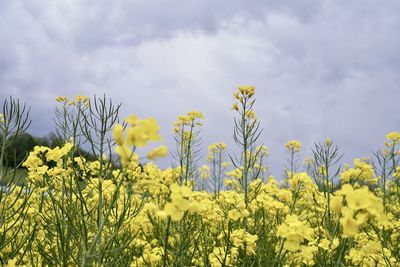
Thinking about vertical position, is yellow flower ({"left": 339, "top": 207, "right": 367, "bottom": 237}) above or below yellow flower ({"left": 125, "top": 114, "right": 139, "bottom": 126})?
below

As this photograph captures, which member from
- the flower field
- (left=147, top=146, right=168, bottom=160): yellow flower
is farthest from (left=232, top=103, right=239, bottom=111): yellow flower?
(left=147, top=146, right=168, bottom=160): yellow flower

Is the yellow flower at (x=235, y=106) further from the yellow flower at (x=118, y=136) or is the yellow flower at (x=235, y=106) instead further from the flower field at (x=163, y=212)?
the yellow flower at (x=118, y=136)

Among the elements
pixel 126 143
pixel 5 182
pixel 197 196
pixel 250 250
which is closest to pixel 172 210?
pixel 126 143

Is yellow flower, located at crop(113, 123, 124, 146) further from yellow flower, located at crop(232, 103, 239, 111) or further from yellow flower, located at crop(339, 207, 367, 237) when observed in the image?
yellow flower, located at crop(232, 103, 239, 111)

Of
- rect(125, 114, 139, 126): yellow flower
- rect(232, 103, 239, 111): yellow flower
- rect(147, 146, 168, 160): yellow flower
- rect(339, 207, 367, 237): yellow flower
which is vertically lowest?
rect(339, 207, 367, 237): yellow flower

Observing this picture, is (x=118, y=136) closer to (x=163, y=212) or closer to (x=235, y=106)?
(x=163, y=212)

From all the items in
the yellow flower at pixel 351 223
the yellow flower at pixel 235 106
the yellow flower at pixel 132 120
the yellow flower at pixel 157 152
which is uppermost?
the yellow flower at pixel 235 106

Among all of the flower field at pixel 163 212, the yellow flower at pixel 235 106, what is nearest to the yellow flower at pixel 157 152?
the flower field at pixel 163 212

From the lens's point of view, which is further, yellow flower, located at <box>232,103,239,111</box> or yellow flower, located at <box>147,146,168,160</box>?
yellow flower, located at <box>232,103,239,111</box>

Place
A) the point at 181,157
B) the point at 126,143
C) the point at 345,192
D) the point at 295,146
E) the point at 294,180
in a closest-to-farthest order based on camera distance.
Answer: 1. the point at 126,143
2. the point at 345,192
3. the point at 294,180
4. the point at 181,157
5. the point at 295,146

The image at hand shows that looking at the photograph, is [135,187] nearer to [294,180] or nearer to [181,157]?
[294,180]

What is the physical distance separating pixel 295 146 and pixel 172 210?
6540 millimetres

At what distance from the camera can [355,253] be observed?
2.78m

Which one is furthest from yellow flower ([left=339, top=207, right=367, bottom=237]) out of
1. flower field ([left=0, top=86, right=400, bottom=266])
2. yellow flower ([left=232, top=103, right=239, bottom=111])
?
yellow flower ([left=232, top=103, right=239, bottom=111])
